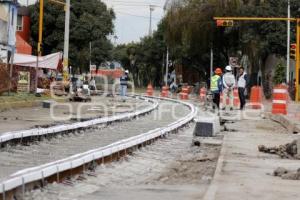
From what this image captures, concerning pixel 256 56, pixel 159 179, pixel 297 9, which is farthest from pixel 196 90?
pixel 159 179

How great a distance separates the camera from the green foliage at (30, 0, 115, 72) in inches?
2923

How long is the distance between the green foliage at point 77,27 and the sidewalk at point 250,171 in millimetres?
57526

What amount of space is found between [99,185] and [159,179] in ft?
3.60

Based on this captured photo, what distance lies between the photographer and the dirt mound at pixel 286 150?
1271 cm

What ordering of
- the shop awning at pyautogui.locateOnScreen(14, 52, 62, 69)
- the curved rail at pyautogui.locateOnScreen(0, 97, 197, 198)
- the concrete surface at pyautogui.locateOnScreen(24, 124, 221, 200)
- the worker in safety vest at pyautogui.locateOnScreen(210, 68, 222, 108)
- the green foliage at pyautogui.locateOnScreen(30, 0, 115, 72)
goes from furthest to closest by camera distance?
the green foliage at pyautogui.locateOnScreen(30, 0, 115, 72)
the shop awning at pyautogui.locateOnScreen(14, 52, 62, 69)
the worker in safety vest at pyautogui.locateOnScreen(210, 68, 222, 108)
the concrete surface at pyautogui.locateOnScreen(24, 124, 221, 200)
the curved rail at pyautogui.locateOnScreen(0, 97, 197, 198)

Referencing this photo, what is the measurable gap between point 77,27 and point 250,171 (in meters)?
64.5

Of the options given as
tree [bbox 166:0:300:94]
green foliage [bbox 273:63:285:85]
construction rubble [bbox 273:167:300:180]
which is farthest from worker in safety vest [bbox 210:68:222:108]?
green foliage [bbox 273:63:285:85]

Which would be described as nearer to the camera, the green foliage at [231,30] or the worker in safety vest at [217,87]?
the worker in safety vest at [217,87]

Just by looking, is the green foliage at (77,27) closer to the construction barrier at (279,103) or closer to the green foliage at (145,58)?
the green foliage at (145,58)

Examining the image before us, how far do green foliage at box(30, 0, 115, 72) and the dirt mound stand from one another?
201 feet

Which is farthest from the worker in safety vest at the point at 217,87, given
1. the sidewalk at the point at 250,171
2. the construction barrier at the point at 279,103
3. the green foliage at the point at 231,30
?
the green foliage at the point at 231,30

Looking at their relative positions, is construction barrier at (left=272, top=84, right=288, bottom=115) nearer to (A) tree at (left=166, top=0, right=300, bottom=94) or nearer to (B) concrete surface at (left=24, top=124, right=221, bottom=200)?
(B) concrete surface at (left=24, top=124, right=221, bottom=200)

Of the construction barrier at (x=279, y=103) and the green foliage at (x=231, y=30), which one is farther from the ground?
the green foliage at (x=231, y=30)

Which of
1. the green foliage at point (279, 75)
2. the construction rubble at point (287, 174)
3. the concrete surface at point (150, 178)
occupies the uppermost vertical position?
the green foliage at point (279, 75)
